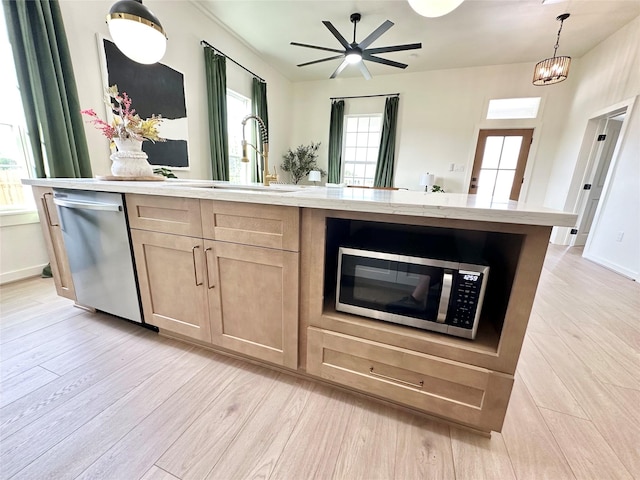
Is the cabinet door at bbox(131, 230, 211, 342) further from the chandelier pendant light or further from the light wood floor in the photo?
the chandelier pendant light

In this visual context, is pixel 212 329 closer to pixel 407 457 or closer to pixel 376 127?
pixel 407 457

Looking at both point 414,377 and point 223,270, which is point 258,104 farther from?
point 414,377

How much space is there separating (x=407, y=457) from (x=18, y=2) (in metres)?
3.73

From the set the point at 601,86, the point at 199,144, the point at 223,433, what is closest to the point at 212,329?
the point at 223,433

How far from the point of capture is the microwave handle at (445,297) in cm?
91

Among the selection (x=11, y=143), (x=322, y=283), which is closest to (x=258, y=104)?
(x=11, y=143)

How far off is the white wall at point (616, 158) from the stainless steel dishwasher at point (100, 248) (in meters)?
4.80

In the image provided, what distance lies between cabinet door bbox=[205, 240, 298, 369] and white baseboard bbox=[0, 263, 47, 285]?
7.54 ft

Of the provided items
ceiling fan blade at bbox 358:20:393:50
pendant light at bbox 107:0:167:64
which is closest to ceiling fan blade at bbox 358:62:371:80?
ceiling fan blade at bbox 358:20:393:50

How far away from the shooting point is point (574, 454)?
0.93 m

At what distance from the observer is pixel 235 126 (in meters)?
4.33

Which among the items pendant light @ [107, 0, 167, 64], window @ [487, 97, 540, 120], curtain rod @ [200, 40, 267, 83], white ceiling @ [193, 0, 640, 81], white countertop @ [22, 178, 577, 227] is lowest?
white countertop @ [22, 178, 577, 227]

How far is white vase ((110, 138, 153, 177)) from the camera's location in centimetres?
153

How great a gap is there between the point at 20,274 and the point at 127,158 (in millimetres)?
1810
